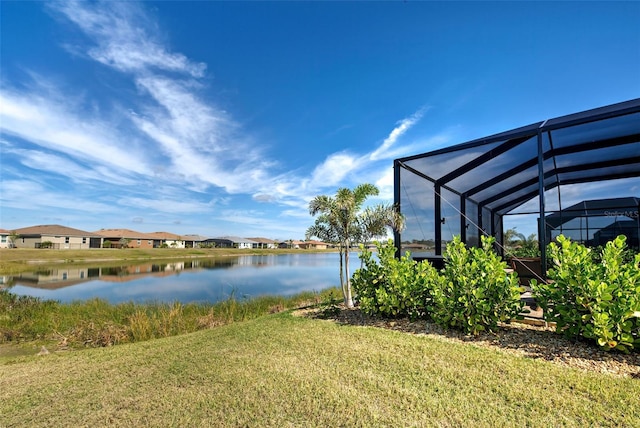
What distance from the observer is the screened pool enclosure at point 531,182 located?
5219mm

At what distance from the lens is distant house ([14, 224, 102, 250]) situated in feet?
137

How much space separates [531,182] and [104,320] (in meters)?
11.3

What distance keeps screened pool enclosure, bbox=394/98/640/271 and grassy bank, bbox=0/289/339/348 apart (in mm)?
2923

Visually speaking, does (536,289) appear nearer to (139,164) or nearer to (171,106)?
(171,106)

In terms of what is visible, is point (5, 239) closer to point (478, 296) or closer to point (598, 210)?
point (478, 296)

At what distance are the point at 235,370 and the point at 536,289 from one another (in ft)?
12.2

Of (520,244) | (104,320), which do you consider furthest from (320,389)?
(520,244)

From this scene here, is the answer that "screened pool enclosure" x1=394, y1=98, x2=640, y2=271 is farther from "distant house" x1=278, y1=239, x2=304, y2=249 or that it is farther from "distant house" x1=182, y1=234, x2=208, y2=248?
"distant house" x1=278, y1=239, x2=304, y2=249

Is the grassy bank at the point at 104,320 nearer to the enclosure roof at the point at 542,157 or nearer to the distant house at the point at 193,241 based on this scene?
the enclosure roof at the point at 542,157

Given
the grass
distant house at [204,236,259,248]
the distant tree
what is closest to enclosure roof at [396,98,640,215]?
the distant tree

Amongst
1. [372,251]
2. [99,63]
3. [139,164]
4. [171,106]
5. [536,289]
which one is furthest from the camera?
[139,164]

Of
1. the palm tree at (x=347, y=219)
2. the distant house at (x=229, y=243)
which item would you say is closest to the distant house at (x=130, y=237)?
the distant house at (x=229, y=243)

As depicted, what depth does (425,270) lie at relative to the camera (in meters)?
4.82

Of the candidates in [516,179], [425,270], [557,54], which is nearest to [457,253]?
[425,270]
